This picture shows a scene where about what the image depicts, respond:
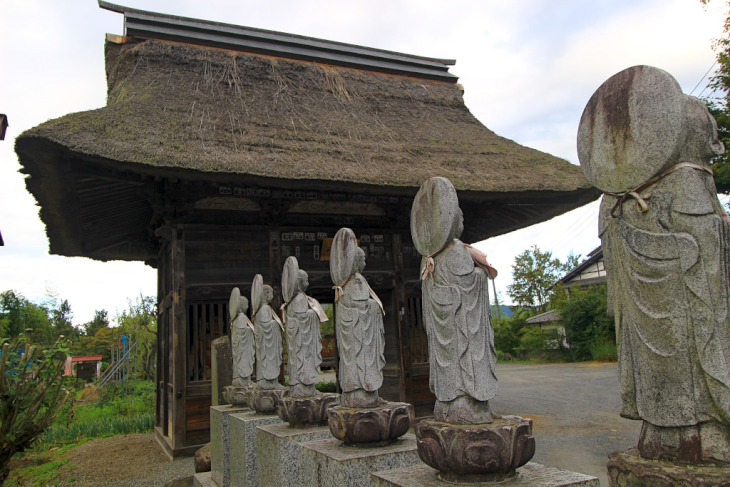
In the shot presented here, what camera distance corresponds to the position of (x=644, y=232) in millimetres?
2314

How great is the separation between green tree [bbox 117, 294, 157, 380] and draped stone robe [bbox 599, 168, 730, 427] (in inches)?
732

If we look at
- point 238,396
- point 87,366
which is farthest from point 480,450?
point 87,366

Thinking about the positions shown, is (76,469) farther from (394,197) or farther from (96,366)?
(96,366)

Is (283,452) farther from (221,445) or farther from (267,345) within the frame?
(221,445)

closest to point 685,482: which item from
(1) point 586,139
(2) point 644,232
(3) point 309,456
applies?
(2) point 644,232

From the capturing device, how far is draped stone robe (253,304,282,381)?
5582 millimetres

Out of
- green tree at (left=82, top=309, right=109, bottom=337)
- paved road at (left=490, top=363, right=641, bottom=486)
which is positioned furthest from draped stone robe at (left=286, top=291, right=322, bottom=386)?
green tree at (left=82, top=309, right=109, bottom=337)

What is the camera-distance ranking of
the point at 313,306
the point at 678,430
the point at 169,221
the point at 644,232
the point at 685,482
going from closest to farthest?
the point at 685,482 < the point at 678,430 < the point at 644,232 < the point at 313,306 < the point at 169,221

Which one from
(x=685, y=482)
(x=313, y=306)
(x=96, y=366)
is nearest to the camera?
(x=685, y=482)

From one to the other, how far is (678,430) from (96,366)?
27345mm

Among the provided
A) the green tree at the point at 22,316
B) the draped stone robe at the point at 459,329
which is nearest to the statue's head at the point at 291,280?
the draped stone robe at the point at 459,329

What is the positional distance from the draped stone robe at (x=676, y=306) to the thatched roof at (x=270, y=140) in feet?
19.3

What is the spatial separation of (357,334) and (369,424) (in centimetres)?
68

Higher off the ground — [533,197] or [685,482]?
[533,197]
